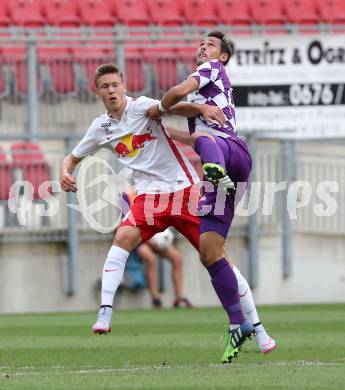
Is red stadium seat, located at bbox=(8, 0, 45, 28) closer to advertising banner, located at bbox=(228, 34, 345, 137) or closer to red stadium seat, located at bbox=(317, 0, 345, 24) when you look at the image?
advertising banner, located at bbox=(228, 34, 345, 137)

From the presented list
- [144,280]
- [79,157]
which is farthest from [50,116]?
[79,157]

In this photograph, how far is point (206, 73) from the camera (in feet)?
27.5

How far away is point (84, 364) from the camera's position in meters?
8.59

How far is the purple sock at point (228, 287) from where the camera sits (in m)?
8.38

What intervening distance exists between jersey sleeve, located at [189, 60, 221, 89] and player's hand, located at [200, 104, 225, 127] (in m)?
0.15

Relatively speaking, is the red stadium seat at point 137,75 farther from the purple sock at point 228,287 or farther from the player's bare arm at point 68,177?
the purple sock at point 228,287

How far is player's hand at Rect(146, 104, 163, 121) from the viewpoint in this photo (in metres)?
8.87

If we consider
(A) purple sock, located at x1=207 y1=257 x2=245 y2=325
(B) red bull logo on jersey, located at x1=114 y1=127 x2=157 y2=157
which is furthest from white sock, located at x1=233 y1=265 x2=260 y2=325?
(B) red bull logo on jersey, located at x1=114 y1=127 x2=157 y2=157

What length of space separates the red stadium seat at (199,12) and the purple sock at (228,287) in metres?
11.9

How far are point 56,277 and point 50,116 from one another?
239 cm

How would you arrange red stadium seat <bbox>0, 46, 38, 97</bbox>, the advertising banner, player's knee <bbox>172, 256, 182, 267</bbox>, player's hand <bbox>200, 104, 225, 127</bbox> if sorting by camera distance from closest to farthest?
player's hand <bbox>200, 104, 225, 127</bbox> → player's knee <bbox>172, 256, 182, 267</bbox> → red stadium seat <bbox>0, 46, 38, 97</bbox> → the advertising banner

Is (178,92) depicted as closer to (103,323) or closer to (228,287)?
(228,287)

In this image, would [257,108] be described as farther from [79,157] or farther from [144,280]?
[79,157]

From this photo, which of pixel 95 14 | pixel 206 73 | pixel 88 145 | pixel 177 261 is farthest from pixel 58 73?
pixel 206 73
